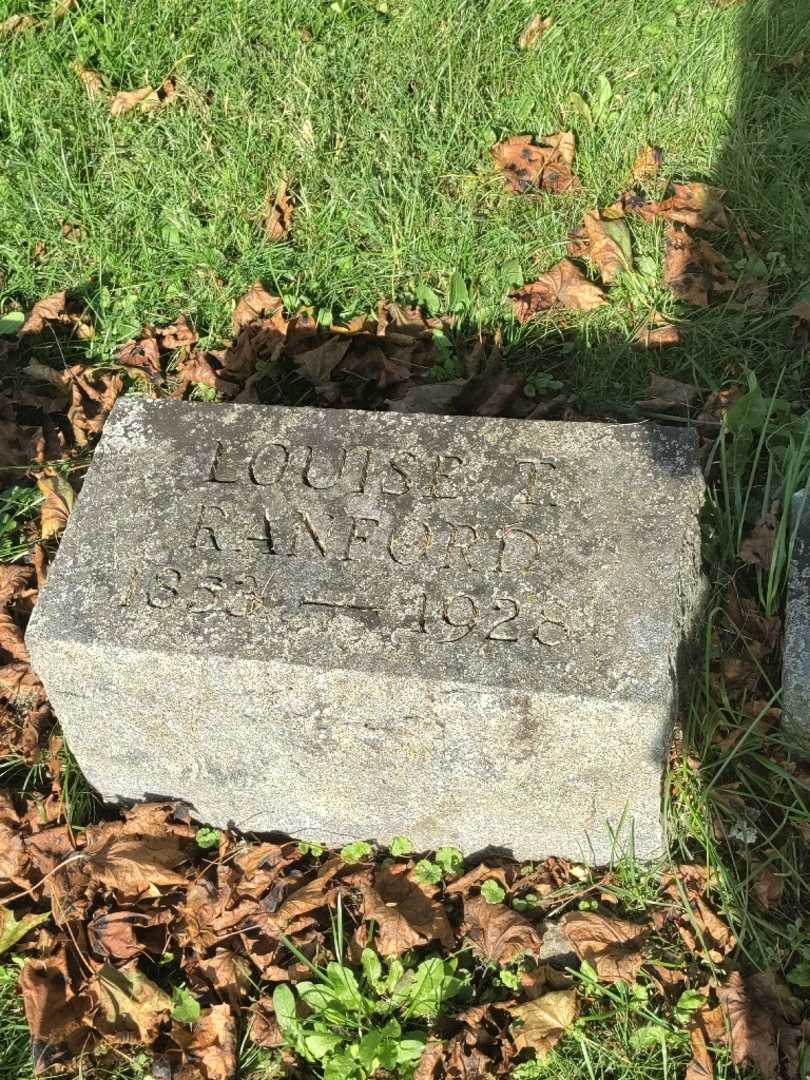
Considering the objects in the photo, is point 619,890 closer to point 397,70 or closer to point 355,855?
point 355,855

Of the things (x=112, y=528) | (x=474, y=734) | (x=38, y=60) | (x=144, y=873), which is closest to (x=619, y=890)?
(x=474, y=734)

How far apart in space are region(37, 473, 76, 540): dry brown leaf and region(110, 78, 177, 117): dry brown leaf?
1.62 m

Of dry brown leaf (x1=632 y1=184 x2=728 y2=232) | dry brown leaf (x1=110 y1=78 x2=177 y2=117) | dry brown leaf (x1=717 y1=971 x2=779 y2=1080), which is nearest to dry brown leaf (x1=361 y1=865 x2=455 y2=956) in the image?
dry brown leaf (x1=717 y1=971 x2=779 y2=1080)

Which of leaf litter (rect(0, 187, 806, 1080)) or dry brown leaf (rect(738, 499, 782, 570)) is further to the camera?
dry brown leaf (rect(738, 499, 782, 570))

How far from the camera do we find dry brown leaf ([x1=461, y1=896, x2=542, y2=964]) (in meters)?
2.52

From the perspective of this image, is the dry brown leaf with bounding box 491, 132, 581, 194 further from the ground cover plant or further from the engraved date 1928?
the engraved date 1928

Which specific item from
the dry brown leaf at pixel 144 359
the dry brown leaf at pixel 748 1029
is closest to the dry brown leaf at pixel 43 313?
the dry brown leaf at pixel 144 359

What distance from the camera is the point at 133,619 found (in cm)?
246

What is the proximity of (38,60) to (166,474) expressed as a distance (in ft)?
8.15

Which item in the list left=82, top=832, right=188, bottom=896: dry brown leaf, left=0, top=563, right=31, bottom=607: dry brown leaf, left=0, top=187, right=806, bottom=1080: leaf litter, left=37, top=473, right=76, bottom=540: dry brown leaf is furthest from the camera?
left=37, top=473, right=76, bottom=540: dry brown leaf

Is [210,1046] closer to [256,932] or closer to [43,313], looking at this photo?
[256,932]

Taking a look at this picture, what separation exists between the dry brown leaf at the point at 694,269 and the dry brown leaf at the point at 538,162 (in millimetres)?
442

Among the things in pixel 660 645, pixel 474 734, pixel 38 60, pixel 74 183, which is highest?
pixel 38 60

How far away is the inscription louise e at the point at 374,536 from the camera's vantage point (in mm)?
2385
